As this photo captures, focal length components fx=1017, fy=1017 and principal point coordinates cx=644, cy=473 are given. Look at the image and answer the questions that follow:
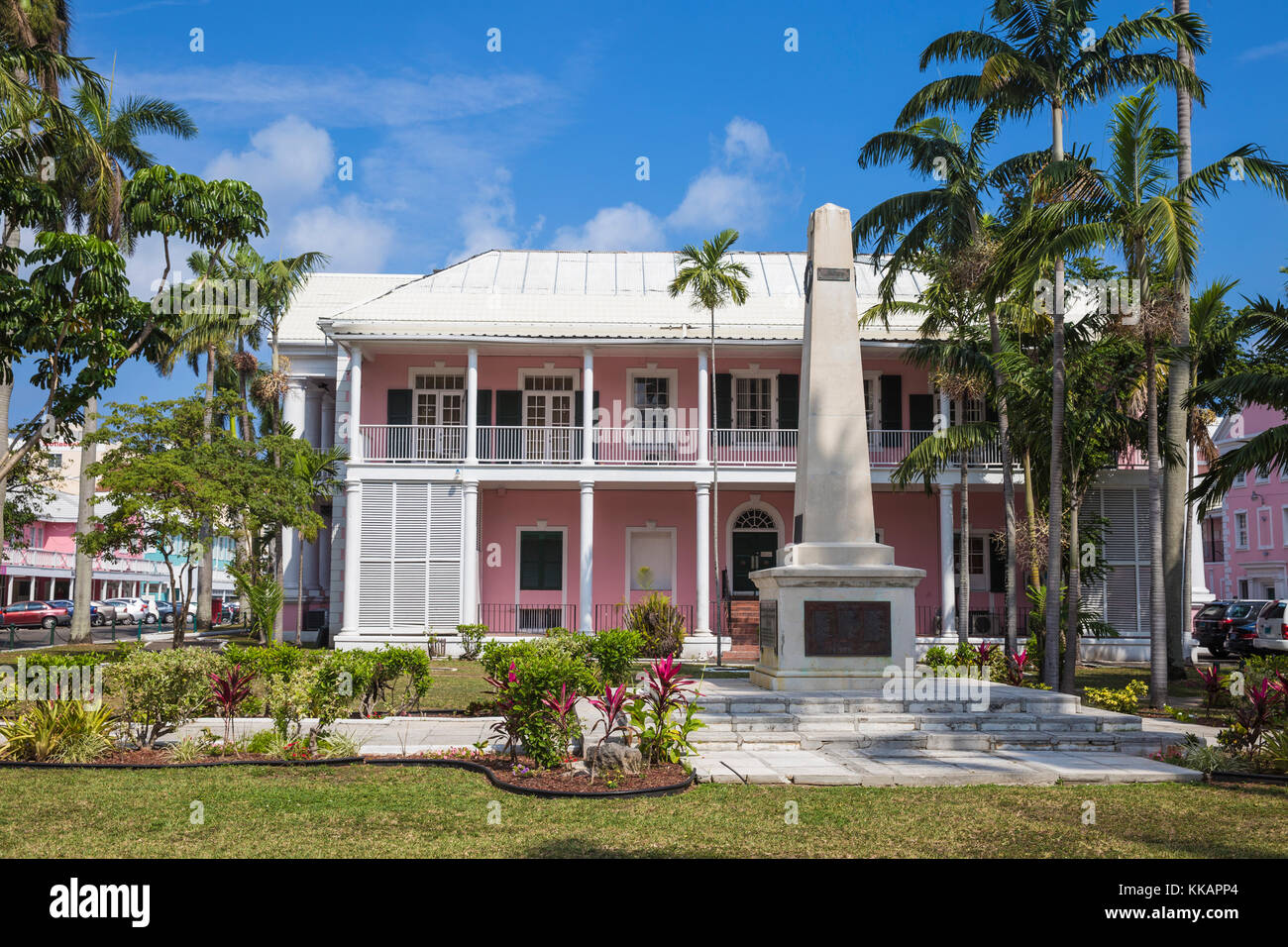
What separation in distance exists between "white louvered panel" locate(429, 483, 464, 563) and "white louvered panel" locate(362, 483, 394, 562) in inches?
33.8

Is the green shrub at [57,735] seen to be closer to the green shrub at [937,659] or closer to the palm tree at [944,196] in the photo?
the green shrub at [937,659]

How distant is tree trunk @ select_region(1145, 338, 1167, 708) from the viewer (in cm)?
1239

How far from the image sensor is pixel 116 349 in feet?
35.9

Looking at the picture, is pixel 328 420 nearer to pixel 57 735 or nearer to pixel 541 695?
pixel 57 735

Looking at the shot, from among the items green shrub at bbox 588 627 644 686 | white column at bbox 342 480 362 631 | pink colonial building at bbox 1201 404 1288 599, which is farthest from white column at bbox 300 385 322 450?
pink colonial building at bbox 1201 404 1288 599

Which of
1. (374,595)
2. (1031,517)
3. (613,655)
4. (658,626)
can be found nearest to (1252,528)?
(1031,517)

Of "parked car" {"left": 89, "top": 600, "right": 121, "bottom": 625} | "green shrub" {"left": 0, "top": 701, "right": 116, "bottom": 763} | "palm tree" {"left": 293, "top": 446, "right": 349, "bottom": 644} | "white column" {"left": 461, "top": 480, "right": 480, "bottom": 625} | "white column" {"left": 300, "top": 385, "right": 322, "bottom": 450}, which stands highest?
"white column" {"left": 300, "top": 385, "right": 322, "bottom": 450}

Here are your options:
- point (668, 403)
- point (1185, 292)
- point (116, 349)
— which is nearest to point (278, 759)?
point (116, 349)

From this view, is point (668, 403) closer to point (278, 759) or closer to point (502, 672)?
point (502, 672)

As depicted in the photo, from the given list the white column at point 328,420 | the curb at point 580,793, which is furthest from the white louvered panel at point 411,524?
the curb at point 580,793

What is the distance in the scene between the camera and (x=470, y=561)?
20500mm

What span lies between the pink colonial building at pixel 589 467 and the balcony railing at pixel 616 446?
57 millimetres

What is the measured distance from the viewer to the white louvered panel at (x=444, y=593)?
67.0ft

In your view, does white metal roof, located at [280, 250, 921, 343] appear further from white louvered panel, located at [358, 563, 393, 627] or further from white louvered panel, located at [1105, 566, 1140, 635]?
white louvered panel, located at [1105, 566, 1140, 635]
